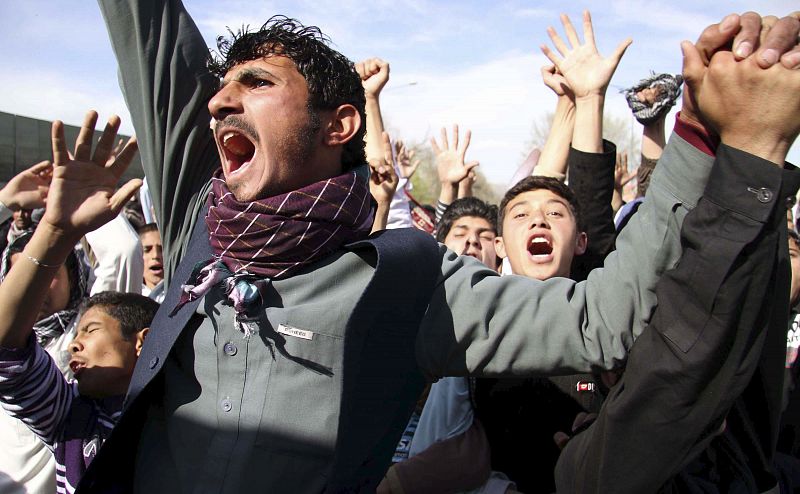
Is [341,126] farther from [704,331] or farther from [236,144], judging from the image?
[704,331]

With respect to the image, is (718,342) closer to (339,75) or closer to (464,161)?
(339,75)

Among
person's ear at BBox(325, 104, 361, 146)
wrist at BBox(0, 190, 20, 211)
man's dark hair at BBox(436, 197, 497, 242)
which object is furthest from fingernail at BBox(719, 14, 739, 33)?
man's dark hair at BBox(436, 197, 497, 242)

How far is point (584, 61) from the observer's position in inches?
135

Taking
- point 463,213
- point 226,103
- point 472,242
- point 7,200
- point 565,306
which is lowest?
point 472,242

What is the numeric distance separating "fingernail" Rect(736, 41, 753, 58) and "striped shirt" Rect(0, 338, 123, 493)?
6.21 ft

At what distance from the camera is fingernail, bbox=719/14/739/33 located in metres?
1.25

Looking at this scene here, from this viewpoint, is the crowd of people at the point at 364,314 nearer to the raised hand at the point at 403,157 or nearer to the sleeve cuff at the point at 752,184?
the sleeve cuff at the point at 752,184

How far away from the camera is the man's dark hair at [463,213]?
179 inches

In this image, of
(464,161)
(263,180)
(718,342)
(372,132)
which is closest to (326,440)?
(263,180)

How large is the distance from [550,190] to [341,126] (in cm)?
135

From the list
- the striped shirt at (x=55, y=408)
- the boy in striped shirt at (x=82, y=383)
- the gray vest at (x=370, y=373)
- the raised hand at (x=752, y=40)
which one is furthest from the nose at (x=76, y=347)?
the raised hand at (x=752, y=40)

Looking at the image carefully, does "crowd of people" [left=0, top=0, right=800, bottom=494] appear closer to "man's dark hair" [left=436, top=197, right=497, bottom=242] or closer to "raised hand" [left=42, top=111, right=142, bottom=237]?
"raised hand" [left=42, top=111, right=142, bottom=237]

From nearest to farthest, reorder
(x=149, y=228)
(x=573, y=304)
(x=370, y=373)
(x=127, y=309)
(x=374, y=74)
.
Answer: (x=573, y=304)
(x=370, y=373)
(x=127, y=309)
(x=374, y=74)
(x=149, y=228)

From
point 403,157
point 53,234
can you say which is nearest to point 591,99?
point 53,234
